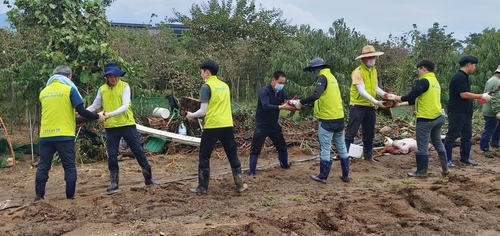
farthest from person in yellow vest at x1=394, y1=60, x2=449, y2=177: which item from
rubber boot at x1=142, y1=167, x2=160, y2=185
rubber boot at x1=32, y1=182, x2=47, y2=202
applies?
rubber boot at x1=32, y1=182, x2=47, y2=202

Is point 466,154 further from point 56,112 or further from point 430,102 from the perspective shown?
point 56,112

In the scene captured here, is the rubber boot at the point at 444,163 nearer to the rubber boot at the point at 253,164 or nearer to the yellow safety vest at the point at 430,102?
the yellow safety vest at the point at 430,102

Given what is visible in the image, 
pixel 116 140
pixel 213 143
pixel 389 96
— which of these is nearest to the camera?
pixel 213 143

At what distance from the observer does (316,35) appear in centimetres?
1065

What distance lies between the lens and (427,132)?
22.6ft

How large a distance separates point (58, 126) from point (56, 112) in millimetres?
176

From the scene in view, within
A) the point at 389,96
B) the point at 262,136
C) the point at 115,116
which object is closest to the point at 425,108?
the point at 389,96

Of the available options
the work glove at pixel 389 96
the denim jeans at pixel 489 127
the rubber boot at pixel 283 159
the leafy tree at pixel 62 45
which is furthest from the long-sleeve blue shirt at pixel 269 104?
the denim jeans at pixel 489 127

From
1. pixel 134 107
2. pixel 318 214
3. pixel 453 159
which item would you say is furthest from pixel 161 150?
pixel 453 159

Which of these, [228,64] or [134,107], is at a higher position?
[228,64]

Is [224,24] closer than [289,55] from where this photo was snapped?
No

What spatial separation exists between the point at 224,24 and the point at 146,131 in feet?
26.7

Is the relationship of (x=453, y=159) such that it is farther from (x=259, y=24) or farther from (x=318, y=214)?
(x=259, y=24)

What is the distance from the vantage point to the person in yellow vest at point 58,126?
18.5ft
